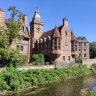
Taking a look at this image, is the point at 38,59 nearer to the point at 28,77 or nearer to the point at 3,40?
the point at 3,40

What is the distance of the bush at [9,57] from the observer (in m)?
41.0

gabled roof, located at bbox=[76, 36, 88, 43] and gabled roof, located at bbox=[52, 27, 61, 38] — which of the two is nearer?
gabled roof, located at bbox=[52, 27, 61, 38]

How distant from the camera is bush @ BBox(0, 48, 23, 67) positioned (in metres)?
41.0

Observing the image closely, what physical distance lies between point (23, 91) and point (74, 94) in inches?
299

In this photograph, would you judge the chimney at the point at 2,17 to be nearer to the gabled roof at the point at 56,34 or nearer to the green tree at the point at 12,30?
the green tree at the point at 12,30

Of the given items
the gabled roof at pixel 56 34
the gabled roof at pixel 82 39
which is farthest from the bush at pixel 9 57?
the gabled roof at pixel 82 39

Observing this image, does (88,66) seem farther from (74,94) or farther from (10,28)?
(74,94)

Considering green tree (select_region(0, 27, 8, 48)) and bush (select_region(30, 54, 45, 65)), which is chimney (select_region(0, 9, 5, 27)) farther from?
bush (select_region(30, 54, 45, 65))

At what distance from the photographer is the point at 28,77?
3744cm

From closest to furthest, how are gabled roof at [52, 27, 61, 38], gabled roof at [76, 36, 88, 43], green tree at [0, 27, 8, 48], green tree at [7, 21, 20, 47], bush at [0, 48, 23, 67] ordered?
bush at [0, 48, 23, 67] → green tree at [0, 27, 8, 48] → green tree at [7, 21, 20, 47] → gabled roof at [52, 27, 61, 38] → gabled roof at [76, 36, 88, 43]

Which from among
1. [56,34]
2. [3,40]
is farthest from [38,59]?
[3,40]

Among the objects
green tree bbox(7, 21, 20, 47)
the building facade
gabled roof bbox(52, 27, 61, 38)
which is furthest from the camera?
gabled roof bbox(52, 27, 61, 38)

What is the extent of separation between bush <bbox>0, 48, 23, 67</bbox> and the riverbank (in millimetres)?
2962

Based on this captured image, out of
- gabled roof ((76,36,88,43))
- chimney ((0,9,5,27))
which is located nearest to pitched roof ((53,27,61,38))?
chimney ((0,9,5,27))
